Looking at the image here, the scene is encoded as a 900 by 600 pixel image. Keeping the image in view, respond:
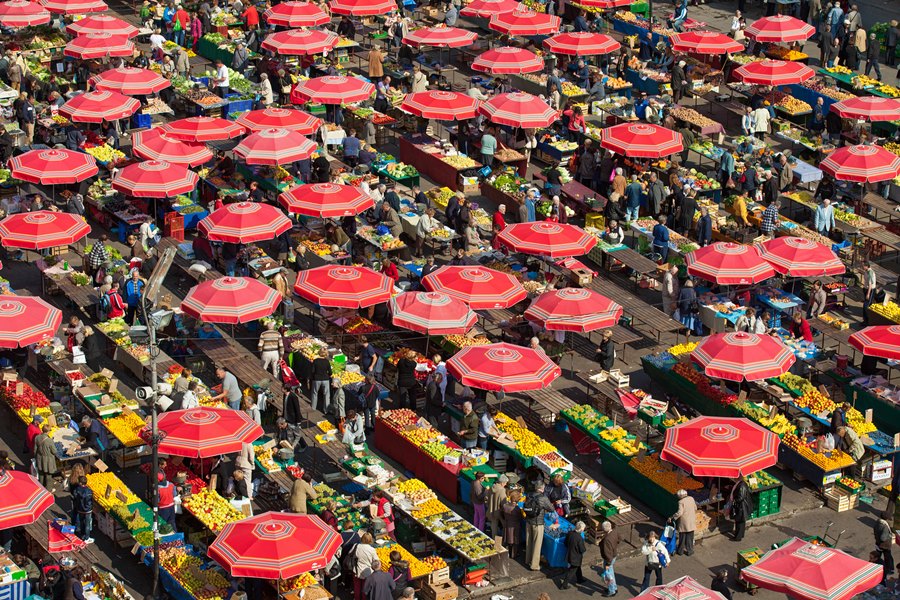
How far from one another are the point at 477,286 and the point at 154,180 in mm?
9884

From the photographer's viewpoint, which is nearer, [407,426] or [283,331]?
[407,426]

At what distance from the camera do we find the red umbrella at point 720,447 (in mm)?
35531

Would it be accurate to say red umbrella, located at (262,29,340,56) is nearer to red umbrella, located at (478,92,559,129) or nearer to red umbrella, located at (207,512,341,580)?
red umbrella, located at (478,92,559,129)

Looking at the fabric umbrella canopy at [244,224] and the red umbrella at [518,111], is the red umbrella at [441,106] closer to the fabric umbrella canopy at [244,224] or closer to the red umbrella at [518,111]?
the red umbrella at [518,111]

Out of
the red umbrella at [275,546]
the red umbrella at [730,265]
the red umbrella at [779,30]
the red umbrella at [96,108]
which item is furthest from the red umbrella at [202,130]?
the red umbrella at [275,546]

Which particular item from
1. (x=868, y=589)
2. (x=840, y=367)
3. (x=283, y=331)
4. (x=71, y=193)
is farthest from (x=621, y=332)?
(x=71, y=193)

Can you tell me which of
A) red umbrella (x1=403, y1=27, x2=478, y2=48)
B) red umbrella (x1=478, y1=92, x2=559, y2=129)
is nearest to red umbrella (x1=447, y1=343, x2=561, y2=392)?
red umbrella (x1=478, y1=92, x2=559, y2=129)

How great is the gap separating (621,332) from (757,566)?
1184 centimetres

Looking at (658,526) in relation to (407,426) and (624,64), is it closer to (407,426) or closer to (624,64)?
(407,426)

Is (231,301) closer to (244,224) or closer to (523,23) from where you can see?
(244,224)

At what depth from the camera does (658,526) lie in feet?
120

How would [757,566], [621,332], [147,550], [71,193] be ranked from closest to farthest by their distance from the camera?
[757,566] < [147,550] < [621,332] < [71,193]

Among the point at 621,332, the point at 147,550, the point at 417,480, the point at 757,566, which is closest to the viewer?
the point at 757,566

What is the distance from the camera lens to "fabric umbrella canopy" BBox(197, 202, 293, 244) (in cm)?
4453
